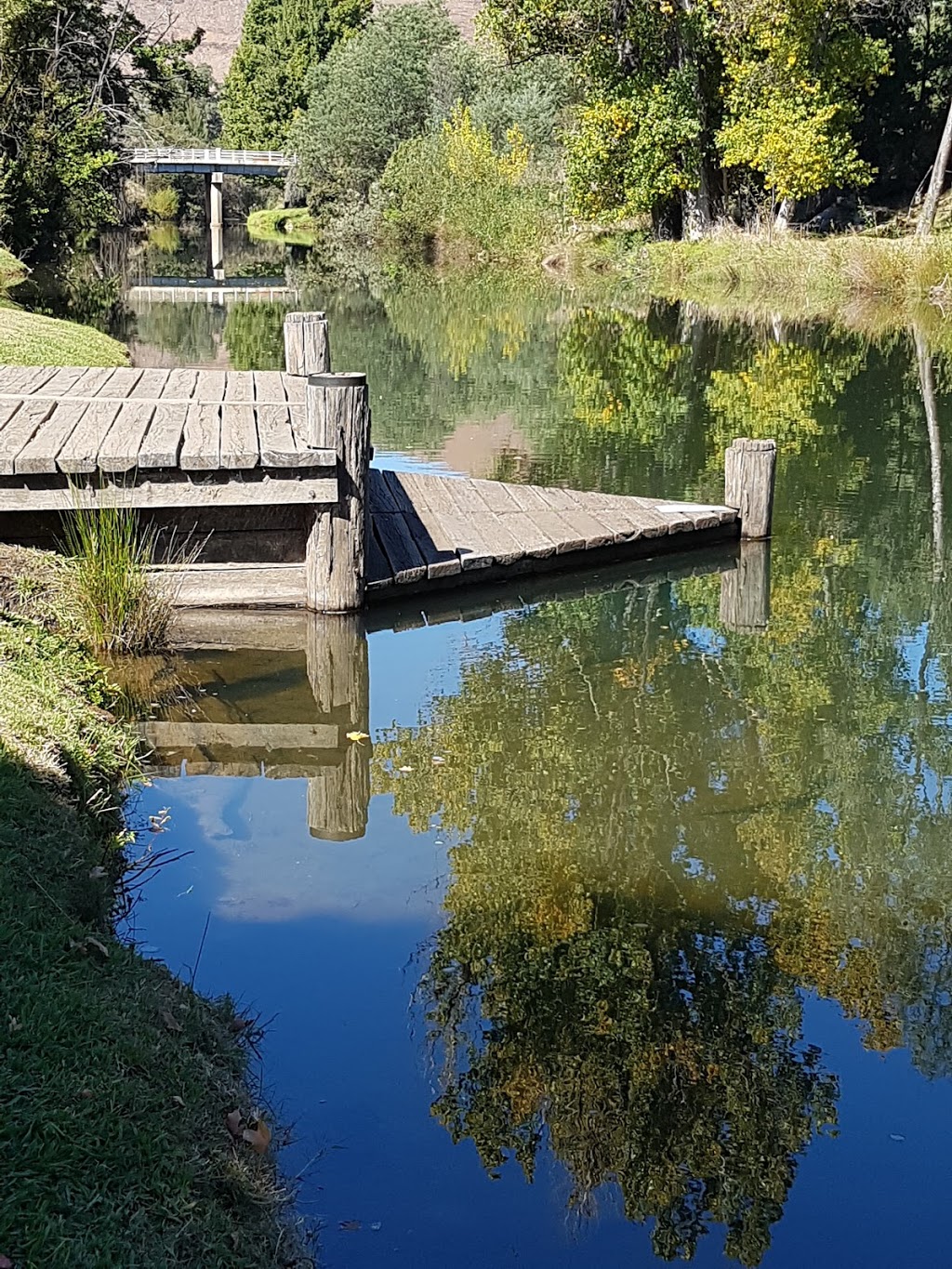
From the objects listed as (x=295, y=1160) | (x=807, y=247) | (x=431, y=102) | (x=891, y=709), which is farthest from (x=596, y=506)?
(x=431, y=102)

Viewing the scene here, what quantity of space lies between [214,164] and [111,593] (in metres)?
55.0

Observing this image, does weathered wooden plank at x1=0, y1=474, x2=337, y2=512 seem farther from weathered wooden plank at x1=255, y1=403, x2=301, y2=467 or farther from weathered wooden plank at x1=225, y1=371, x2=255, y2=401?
weathered wooden plank at x1=225, y1=371, x2=255, y2=401

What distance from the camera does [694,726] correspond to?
6.60 metres

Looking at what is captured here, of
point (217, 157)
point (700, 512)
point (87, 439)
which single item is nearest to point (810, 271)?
point (700, 512)

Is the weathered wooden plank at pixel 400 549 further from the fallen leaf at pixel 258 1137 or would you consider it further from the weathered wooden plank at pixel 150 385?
the fallen leaf at pixel 258 1137

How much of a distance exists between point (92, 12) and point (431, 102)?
679 inches

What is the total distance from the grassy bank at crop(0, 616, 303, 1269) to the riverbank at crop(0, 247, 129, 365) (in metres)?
8.81

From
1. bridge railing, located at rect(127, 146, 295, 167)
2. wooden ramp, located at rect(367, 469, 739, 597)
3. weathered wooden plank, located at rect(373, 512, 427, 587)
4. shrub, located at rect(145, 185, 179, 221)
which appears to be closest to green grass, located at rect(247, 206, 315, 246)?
bridge railing, located at rect(127, 146, 295, 167)

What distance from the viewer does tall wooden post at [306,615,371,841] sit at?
5.69 meters

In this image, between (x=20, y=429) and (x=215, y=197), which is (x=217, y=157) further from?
(x=20, y=429)

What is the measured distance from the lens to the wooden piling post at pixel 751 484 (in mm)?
9398

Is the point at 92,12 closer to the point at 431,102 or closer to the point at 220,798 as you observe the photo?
the point at 431,102

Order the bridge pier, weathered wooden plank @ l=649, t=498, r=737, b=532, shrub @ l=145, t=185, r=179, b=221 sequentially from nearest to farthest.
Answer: weathered wooden plank @ l=649, t=498, r=737, b=532 → the bridge pier → shrub @ l=145, t=185, r=179, b=221

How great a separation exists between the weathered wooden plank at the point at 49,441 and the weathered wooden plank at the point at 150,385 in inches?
22.3
